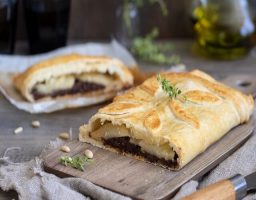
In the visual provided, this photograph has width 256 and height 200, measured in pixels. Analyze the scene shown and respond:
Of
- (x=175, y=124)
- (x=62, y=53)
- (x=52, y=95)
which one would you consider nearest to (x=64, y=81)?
(x=52, y=95)

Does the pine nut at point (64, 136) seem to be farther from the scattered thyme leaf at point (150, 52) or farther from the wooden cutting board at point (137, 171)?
the scattered thyme leaf at point (150, 52)

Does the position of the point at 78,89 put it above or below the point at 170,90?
below

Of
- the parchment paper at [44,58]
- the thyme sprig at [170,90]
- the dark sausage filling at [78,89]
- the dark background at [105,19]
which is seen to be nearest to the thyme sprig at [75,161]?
the thyme sprig at [170,90]

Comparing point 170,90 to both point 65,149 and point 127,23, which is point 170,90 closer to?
point 65,149

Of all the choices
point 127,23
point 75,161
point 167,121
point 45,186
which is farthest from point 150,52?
point 45,186

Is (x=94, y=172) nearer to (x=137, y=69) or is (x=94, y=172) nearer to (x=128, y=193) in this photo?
(x=128, y=193)

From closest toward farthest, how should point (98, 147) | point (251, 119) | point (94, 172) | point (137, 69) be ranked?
point (94, 172) < point (98, 147) < point (251, 119) < point (137, 69)
